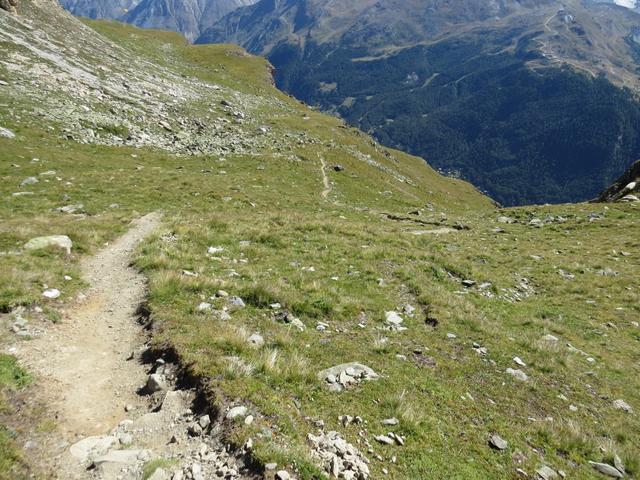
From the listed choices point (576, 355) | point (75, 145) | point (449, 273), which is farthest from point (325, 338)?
point (75, 145)

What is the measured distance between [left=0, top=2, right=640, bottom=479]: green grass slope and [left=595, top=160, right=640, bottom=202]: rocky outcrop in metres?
6.09

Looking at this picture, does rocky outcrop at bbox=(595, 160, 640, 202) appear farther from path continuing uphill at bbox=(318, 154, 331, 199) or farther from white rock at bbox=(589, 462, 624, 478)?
white rock at bbox=(589, 462, 624, 478)

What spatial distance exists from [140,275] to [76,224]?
25.5 ft

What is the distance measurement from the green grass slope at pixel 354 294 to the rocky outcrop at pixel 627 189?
20.0 feet

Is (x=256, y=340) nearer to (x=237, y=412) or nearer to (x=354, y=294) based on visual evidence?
(x=237, y=412)

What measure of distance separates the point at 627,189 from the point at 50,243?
5234 cm

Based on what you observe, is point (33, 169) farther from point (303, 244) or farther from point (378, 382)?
point (378, 382)

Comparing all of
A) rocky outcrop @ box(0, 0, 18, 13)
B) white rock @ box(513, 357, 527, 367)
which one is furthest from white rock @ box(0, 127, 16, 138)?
white rock @ box(513, 357, 527, 367)

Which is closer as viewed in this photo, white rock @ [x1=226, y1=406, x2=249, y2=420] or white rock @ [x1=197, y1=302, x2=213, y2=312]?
white rock @ [x1=226, y1=406, x2=249, y2=420]

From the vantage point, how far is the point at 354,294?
48.5 ft

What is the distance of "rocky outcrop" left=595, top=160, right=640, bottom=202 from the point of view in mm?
40366

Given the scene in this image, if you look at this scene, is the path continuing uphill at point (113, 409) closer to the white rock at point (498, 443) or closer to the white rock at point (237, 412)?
the white rock at point (237, 412)

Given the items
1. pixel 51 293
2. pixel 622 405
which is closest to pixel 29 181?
pixel 51 293

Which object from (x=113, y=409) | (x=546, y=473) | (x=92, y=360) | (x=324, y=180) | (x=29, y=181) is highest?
(x=546, y=473)
